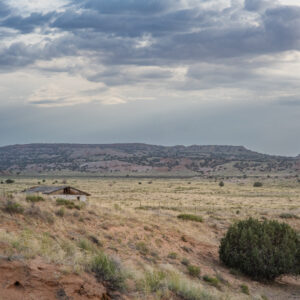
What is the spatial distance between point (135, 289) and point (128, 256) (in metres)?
7.91

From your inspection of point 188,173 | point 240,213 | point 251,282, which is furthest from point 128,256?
point 188,173

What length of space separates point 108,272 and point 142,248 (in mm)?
10016

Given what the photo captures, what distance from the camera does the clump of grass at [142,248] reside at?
65.6 feet

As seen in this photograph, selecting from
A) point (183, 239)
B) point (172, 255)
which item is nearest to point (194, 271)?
point (172, 255)

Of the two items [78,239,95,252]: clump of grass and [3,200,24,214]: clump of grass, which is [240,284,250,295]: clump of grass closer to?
[78,239,95,252]: clump of grass

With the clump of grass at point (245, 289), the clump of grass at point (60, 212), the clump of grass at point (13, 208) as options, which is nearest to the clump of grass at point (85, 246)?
the clump of grass at point (13, 208)

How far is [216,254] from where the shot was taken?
23.1 metres

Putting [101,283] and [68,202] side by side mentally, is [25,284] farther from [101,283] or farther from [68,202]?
[68,202]

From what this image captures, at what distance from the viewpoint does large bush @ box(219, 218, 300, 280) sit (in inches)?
785

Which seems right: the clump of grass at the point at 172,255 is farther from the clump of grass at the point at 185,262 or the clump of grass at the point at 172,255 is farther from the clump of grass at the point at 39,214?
the clump of grass at the point at 39,214

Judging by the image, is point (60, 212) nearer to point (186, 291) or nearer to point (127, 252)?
point (127, 252)

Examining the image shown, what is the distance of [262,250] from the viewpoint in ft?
66.6

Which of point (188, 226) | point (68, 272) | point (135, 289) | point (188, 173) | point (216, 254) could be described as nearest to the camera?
point (68, 272)

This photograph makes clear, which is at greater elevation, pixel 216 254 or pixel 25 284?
pixel 25 284
